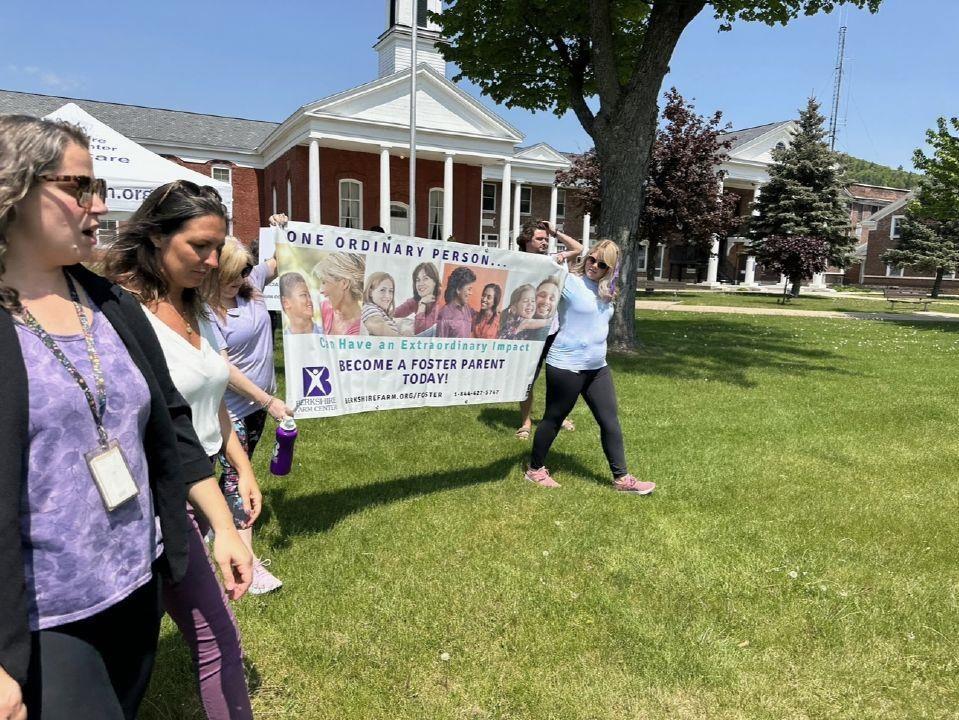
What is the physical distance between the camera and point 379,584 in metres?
3.82

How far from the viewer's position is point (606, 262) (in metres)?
5.01

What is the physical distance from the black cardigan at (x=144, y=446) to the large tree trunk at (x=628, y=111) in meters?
10.4

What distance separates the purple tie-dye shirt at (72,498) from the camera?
1399 mm

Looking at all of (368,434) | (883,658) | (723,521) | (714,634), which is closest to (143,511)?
(714,634)

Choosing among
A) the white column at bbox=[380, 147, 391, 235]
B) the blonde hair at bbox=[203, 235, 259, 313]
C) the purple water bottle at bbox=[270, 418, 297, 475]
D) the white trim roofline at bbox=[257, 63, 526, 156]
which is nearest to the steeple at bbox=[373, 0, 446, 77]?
the white trim roofline at bbox=[257, 63, 526, 156]

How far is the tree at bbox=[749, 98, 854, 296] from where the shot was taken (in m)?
35.0

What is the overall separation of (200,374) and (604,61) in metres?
11.7

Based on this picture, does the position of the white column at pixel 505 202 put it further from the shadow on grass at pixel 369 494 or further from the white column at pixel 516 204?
the shadow on grass at pixel 369 494

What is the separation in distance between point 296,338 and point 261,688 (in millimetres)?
2065

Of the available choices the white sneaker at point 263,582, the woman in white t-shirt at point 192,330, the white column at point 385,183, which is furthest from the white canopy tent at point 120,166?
the white column at point 385,183

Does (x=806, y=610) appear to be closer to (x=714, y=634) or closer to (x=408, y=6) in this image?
(x=714, y=634)

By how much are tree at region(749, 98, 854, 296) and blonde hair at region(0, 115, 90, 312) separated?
119 feet

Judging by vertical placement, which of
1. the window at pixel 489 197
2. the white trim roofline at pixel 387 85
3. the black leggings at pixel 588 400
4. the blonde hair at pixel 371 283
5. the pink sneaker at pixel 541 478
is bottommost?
the pink sneaker at pixel 541 478

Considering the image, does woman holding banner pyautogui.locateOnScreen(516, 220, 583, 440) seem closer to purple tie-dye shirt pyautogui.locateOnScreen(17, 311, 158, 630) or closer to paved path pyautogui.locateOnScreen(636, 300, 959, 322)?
purple tie-dye shirt pyautogui.locateOnScreen(17, 311, 158, 630)
